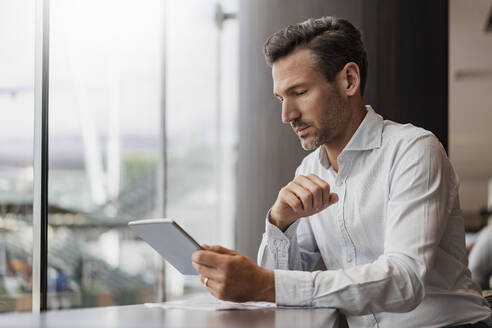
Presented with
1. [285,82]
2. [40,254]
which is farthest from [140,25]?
[285,82]

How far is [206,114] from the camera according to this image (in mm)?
7223

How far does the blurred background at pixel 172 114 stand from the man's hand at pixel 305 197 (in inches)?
45.7

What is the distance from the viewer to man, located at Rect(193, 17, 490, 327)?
4.52ft

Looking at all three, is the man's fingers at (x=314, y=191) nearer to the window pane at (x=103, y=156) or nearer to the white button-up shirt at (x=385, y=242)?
the white button-up shirt at (x=385, y=242)

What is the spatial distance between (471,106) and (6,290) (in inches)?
246

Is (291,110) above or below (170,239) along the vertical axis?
above

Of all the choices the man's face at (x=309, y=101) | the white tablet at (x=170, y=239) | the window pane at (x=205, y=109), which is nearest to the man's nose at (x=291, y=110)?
the man's face at (x=309, y=101)

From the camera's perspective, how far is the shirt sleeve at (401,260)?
1375mm

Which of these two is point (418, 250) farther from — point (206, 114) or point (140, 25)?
point (206, 114)

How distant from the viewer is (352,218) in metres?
1.74

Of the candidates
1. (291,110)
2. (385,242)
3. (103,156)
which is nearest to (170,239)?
(385,242)

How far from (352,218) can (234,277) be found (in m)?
0.50

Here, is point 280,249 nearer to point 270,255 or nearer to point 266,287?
point 270,255

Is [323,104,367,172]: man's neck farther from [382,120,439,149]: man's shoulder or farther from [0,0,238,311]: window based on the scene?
[0,0,238,311]: window
